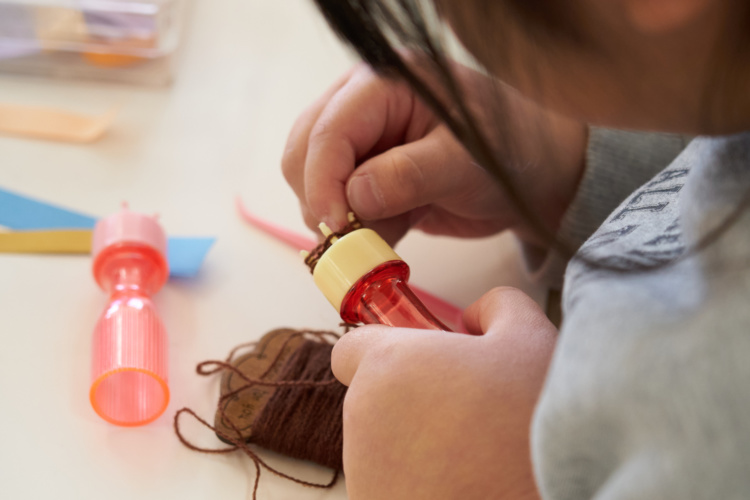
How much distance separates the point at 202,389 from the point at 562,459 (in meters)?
0.25

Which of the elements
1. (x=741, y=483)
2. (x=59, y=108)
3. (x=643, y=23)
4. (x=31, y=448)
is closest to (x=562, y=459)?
(x=741, y=483)

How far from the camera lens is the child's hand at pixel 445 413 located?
1.11ft

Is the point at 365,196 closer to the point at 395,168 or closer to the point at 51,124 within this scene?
the point at 395,168

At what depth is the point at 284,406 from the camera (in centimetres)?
44

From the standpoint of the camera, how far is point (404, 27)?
287mm

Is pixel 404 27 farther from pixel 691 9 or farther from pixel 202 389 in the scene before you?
pixel 202 389

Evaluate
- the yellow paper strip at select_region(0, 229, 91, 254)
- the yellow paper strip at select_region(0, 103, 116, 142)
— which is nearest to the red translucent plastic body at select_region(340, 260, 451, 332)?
the yellow paper strip at select_region(0, 229, 91, 254)

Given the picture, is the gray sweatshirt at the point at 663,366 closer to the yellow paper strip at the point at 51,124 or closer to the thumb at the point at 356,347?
the thumb at the point at 356,347

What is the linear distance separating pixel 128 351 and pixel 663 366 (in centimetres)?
30

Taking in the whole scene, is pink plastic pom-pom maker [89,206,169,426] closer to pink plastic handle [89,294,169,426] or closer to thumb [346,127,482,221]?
pink plastic handle [89,294,169,426]

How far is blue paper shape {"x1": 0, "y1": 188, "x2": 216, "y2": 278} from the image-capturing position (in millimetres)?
537

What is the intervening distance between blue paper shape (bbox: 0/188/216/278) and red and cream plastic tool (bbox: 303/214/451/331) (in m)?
0.15

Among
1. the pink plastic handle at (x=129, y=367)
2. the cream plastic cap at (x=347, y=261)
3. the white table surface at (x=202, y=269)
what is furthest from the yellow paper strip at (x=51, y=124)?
the cream plastic cap at (x=347, y=261)

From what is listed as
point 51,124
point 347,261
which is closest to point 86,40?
point 51,124
